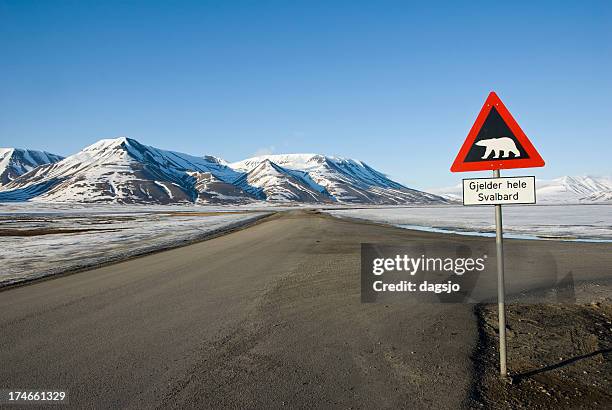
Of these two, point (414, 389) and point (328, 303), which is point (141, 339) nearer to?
point (328, 303)

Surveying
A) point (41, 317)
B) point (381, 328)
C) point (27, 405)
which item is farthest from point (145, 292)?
point (381, 328)

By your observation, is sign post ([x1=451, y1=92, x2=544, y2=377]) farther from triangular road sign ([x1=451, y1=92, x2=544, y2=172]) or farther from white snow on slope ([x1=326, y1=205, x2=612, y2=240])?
white snow on slope ([x1=326, y1=205, x2=612, y2=240])

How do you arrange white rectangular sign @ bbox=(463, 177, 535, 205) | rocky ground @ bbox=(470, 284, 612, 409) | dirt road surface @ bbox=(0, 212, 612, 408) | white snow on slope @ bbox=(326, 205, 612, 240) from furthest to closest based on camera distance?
white snow on slope @ bbox=(326, 205, 612, 240), white rectangular sign @ bbox=(463, 177, 535, 205), dirt road surface @ bbox=(0, 212, 612, 408), rocky ground @ bbox=(470, 284, 612, 409)

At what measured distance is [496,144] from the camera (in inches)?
171

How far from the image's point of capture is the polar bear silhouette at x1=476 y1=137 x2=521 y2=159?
4.31 metres

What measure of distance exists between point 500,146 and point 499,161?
7.3 inches

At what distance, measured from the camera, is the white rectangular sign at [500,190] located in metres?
4.13

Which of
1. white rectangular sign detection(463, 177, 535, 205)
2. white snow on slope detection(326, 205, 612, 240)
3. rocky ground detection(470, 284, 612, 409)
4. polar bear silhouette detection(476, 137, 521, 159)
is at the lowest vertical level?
white snow on slope detection(326, 205, 612, 240)

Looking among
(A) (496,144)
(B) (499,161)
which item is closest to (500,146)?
(A) (496,144)

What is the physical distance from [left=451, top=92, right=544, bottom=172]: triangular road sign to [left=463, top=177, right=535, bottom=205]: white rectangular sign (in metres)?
0.17

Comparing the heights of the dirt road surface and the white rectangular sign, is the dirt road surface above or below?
below

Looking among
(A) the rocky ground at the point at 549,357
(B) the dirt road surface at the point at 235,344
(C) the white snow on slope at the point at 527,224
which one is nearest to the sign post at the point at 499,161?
(A) the rocky ground at the point at 549,357

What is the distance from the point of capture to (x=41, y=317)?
6.93 meters

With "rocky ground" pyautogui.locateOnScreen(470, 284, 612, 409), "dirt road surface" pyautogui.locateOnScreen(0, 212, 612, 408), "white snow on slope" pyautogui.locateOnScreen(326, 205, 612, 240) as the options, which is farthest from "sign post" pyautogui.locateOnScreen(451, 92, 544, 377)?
"white snow on slope" pyautogui.locateOnScreen(326, 205, 612, 240)
